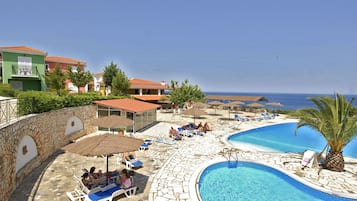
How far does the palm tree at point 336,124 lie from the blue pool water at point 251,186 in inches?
131

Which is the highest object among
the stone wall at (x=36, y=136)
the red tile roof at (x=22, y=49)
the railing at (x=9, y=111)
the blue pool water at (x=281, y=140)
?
the red tile roof at (x=22, y=49)

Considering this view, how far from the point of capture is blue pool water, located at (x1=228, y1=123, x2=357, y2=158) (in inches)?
733

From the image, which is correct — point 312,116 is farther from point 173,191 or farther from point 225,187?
point 173,191

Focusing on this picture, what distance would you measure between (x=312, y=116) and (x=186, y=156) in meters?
8.59

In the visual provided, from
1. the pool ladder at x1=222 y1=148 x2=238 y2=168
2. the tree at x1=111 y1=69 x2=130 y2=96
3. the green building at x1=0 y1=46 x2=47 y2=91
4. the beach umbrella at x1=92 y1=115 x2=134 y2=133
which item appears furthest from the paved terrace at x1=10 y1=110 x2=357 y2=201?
the green building at x1=0 y1=46 x2=47 y2=91

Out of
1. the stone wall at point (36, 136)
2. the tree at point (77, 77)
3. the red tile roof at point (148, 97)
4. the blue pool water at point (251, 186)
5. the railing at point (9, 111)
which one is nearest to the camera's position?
the stone wall at point (36, 136)

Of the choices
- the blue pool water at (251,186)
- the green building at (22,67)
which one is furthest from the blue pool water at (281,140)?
the green building at (22,67)

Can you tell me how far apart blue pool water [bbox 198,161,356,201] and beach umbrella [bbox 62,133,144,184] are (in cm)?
422

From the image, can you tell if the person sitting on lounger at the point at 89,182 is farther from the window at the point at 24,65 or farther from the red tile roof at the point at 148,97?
the red tile roof at the point at 148,97

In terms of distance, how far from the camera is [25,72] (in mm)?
28125

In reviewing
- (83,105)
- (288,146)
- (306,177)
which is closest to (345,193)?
(306,177)

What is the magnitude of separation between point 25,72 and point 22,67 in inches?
29.7

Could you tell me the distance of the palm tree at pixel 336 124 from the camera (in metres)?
11.5

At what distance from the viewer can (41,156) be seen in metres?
12.0
